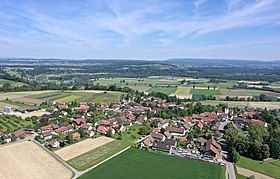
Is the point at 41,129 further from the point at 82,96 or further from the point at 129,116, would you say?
the point at 82,96

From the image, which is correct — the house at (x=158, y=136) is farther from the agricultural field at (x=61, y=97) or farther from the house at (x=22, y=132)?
the agricultural field at (x=61, y=97)

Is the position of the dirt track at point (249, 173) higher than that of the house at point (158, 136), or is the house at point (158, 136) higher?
the house at point (158, 136)

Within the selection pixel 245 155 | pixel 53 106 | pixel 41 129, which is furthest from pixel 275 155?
pixel 53 106

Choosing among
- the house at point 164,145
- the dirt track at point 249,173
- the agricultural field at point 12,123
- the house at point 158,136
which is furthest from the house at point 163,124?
the agricultural field at point 12,123

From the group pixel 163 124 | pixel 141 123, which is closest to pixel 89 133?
pixel 141 123

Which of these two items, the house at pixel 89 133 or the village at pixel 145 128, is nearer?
the village at pixel 145 128

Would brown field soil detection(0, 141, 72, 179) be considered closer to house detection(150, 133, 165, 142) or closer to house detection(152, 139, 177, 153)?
house detection(152, 139, 177, 153)

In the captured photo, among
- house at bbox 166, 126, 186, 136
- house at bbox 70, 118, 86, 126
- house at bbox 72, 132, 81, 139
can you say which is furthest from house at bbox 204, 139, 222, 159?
house at bbox 70, 118, 86, 126
